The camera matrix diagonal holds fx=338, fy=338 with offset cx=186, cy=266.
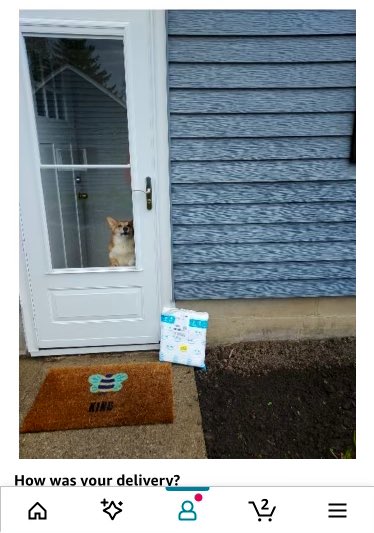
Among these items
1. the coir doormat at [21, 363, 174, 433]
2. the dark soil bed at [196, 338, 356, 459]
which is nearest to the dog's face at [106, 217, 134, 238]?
the coir doormat at [21, 363, 174, 433]

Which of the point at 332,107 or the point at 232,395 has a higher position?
the point at 332,107

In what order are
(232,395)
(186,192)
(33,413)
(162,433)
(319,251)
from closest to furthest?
(162,433) < (33,413) < (232,395) < (186,192) < (319,251)

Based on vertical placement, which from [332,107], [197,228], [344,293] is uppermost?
[332,107]

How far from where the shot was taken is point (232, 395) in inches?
73.8

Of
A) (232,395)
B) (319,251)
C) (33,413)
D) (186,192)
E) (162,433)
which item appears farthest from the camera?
(319,251)

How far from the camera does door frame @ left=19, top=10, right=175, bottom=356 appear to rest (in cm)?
178

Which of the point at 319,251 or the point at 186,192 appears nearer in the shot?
the point at 186,192

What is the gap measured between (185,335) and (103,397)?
0.58 meters

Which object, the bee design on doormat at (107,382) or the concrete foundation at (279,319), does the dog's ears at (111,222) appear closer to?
the concrete foundation at (279,319)

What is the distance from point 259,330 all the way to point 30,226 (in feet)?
5.31

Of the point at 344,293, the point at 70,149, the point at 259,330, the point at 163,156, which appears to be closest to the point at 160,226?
the point at 163,156

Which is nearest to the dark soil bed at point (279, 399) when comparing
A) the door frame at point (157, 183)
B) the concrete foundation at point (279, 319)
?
the concrete foundation at point (279, 319)

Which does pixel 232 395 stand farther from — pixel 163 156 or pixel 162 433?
pixel 163 156

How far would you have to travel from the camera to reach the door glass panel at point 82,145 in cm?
189
